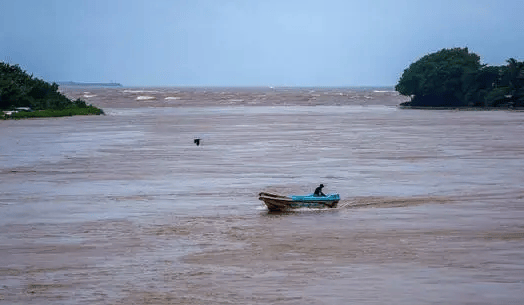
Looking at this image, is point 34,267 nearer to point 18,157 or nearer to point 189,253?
point 189,253

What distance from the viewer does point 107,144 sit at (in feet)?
171

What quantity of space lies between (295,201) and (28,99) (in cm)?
7225

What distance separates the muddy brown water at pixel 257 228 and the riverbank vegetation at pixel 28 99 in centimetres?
4227

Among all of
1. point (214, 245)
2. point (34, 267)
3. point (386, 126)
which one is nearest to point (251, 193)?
point (214, 245)

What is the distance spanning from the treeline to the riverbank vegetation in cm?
4265

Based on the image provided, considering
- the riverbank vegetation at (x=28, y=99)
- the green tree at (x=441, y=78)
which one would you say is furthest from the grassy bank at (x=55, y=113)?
the green tree at (x=441, y=78)

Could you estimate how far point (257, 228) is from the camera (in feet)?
74.3

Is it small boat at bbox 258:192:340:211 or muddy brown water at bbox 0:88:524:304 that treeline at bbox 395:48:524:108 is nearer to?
muddy brown water at bbox 0:88:524:304

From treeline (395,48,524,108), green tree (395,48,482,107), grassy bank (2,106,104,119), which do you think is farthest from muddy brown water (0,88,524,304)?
green tree (395,48,482,107)

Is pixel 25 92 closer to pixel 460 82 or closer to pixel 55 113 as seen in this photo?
pixel 55 113

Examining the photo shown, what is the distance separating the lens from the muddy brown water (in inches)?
643

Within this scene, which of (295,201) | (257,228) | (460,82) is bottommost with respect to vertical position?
(257,228)

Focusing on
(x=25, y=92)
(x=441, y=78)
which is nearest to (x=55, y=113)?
(x=25, y=92)

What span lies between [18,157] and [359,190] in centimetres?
1990
